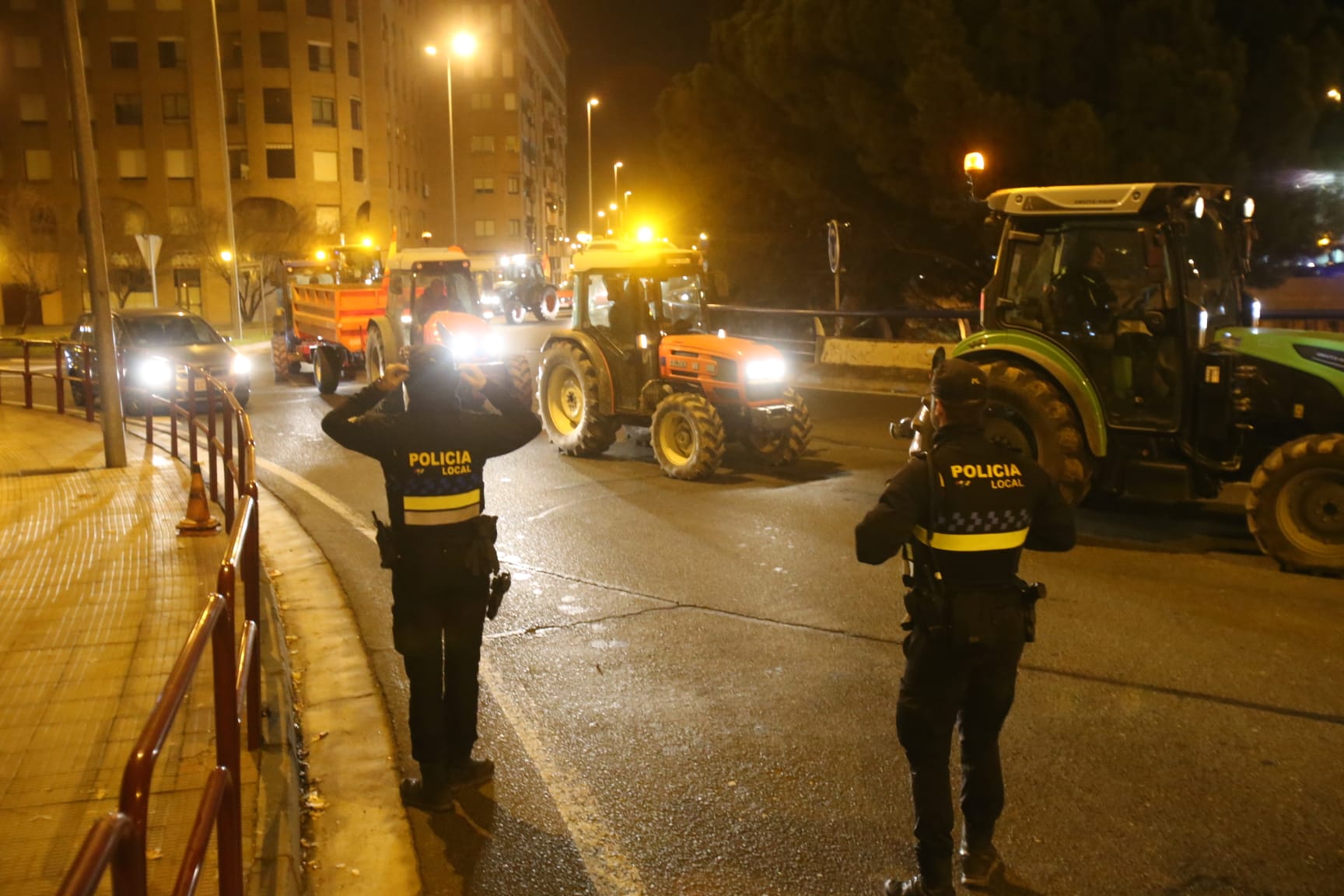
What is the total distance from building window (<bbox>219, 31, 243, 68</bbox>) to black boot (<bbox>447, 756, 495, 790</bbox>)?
64223mm

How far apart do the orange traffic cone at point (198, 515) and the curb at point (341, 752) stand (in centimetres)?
94

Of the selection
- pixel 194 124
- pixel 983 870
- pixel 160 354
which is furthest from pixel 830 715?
pixel 194 124

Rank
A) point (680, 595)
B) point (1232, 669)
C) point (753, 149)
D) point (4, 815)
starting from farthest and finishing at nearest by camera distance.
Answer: point (753, 149)
point (680, 595)
point (1232, 669)
point (4, 815)

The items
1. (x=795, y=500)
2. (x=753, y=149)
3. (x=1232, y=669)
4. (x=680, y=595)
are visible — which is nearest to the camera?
(x=1232, y=669)

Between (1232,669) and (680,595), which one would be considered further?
(680,595)

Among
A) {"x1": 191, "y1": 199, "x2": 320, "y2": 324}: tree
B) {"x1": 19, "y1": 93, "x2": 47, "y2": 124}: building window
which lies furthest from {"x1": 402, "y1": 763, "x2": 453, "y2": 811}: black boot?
{"x1": 19, "y1": 93, "x2": 47, "y2": 124}: building window

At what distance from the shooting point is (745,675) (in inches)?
251

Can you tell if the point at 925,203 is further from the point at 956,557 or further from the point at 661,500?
the point at 956,557

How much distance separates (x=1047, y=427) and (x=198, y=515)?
648 centimetres

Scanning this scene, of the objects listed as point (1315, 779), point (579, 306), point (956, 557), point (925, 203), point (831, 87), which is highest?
point (831, 87)

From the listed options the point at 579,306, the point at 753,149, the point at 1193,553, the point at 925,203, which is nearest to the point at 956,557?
the point at 1193,553

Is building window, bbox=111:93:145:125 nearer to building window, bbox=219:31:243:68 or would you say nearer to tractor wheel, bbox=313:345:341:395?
building window, bbox=219:31:243:68

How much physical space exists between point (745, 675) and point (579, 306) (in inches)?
289

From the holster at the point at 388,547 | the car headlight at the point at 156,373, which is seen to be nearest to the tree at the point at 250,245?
the car headlight at the point at 156,373
